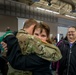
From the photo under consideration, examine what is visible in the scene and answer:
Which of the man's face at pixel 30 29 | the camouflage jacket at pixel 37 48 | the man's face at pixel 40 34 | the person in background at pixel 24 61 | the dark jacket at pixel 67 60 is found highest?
the man's face at pixel 30 29

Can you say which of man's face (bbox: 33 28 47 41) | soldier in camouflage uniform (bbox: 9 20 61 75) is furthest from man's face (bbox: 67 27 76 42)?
soldier in camouflage uniform (bbox: 9 20 61 75)

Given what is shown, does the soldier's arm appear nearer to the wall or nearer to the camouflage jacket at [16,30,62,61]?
the camouflage jacket at [16,30,62,61]

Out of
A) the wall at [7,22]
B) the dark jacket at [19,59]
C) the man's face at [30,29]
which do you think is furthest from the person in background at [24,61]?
the wall at [7,22]

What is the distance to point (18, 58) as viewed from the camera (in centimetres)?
92

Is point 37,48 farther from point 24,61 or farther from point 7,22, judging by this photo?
point 7,22

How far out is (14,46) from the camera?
3.01 ft

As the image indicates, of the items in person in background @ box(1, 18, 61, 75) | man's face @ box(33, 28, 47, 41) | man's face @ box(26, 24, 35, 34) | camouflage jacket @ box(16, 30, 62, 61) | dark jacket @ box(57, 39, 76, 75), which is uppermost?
man's face @ box(26, 24, 35, 34)

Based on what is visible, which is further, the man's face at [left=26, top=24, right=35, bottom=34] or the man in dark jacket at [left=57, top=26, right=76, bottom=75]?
the man in dark jacket at [left=57, top=26, right=76, bottom=75]

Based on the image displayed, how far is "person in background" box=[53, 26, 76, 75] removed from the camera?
2.20 m

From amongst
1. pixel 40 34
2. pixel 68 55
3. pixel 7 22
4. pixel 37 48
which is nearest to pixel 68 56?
pixel 68 55

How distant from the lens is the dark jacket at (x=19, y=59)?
0.91 meters

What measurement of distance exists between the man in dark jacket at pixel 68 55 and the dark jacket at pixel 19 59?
1323 mm

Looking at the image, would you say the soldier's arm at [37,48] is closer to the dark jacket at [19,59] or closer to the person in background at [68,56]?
the dark jacket at [19,59]

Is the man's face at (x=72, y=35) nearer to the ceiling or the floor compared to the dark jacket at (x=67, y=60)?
nearer to the ceiling
